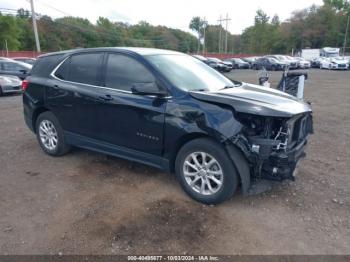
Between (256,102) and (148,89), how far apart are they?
1256 mm

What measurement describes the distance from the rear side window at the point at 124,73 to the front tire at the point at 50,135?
53.4 inches

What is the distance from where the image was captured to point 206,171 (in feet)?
12.4

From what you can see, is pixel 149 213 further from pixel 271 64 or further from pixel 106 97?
pixel 271 64

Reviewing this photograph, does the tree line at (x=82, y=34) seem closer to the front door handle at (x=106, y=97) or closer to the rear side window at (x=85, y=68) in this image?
the rear side window at (x=85, y=68)

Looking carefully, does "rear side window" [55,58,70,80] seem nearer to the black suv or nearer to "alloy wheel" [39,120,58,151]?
the black suv

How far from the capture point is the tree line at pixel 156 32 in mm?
68750

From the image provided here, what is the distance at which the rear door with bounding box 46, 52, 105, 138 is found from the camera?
185 inches

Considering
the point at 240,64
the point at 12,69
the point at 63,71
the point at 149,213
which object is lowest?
the point at 149,213

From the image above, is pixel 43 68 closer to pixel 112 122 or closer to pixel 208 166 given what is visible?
pixel 112 122

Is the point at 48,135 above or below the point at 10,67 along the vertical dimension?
below

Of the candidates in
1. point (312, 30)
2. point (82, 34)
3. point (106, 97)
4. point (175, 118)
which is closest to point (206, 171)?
point (175, 118)

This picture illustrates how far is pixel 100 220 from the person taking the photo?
353 centimetres

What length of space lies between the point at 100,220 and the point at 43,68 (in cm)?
313

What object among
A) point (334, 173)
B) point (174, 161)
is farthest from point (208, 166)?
point (334, 173)
